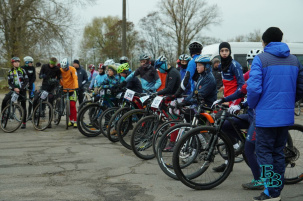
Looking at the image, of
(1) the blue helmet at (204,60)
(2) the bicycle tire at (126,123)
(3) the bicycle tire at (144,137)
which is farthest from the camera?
(2) the bicycle tire at (126,123)

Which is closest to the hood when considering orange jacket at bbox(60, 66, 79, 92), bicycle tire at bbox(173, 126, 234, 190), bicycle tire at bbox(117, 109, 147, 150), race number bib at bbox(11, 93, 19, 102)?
bicycle tire at bbox(173, 126, 234, 190)

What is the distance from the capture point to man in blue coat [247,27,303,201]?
3.84 metres

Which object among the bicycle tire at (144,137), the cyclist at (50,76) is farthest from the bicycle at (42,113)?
the bicycle tire at (144,137)

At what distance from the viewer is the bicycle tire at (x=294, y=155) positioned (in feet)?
15.5

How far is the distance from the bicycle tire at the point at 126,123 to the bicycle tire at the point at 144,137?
1.24 ft

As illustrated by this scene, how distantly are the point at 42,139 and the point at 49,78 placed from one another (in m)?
2.26

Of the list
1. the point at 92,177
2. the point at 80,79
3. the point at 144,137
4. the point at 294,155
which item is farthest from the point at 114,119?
the point at 80,79

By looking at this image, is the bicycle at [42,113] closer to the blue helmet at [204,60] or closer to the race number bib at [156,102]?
the race number bib at [156,102]

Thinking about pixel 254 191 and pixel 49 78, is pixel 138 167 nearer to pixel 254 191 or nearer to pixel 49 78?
pixel 254 191

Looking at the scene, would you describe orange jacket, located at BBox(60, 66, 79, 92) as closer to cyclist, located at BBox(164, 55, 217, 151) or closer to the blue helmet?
cyclist, located at BBox(164, 55, 217, 151)

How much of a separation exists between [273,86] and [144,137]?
2868 millimetres

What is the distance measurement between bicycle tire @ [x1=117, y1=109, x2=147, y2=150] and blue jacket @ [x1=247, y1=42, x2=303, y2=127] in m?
2.97

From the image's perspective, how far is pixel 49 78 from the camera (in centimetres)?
1005

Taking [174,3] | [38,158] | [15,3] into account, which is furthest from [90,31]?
[38,158]
